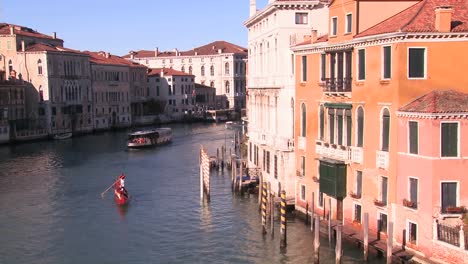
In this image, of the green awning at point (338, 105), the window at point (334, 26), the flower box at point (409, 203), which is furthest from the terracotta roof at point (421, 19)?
the flower box at point (409, 203)

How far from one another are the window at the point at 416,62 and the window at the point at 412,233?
2882 millimetres

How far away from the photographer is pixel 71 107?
51.1 metres

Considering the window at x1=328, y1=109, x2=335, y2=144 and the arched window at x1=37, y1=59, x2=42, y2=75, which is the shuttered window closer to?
the window at x1=328, y1=109, x2=335, y2=144

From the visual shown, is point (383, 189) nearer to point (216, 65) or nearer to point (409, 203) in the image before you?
point (409, 203)

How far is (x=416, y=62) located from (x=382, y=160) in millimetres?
2105

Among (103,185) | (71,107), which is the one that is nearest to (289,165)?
(103,185)

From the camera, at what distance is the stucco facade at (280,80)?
723 inches

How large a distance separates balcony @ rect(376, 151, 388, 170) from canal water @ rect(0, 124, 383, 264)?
6.29 ft

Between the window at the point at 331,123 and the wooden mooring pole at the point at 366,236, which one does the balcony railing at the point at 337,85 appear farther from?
the wooden mooring pole at the point at 366,236

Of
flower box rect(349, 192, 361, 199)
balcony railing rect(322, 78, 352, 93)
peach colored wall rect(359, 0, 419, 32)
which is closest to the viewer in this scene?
flower box rect(349, 192, 361, 199)

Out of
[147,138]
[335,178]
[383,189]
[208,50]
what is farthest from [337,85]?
[208,50]

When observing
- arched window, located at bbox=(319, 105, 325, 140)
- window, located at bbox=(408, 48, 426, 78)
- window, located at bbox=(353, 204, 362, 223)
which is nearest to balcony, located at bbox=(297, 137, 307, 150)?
arched window, located at bbox=(319, 105, 325, 140)

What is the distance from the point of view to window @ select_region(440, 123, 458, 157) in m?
11.6

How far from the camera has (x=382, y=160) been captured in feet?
42.1
